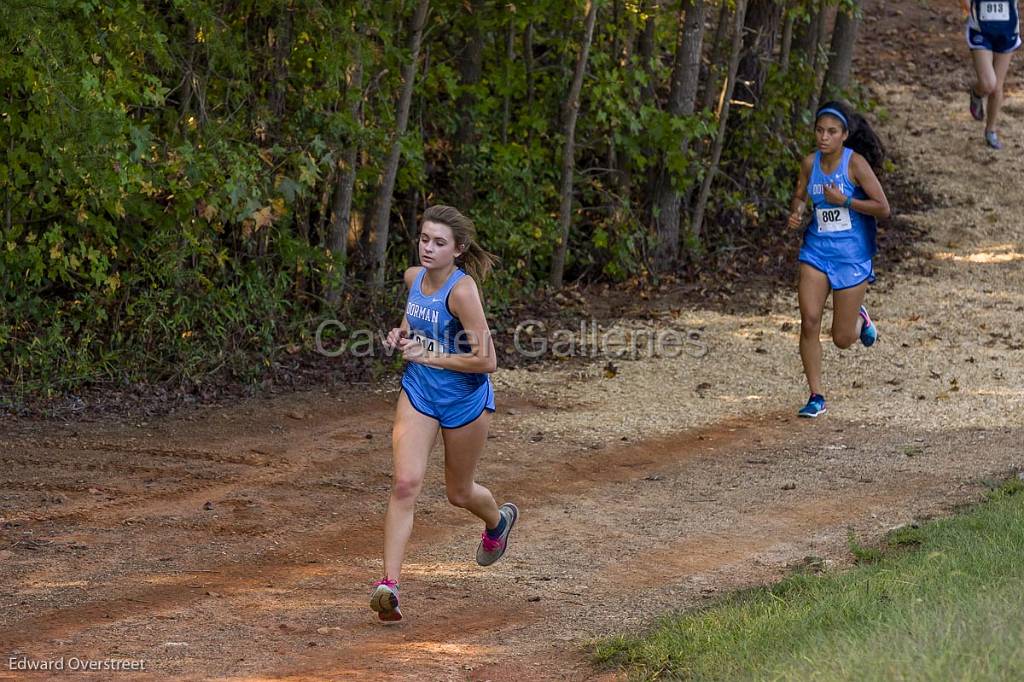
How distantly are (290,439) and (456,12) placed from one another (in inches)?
191

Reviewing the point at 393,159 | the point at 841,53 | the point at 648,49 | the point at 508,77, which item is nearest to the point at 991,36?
the point at 841,53

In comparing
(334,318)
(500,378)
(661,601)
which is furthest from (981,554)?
(334,318)

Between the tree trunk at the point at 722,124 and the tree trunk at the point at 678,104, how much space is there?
0.26 m

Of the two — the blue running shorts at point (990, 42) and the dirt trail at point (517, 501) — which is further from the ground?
the blue running shorts at point (990, 42)

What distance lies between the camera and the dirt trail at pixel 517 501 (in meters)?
5.69

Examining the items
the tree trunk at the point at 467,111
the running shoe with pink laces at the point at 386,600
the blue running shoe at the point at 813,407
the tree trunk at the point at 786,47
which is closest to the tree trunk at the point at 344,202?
the tree trunk at the point at 467,111

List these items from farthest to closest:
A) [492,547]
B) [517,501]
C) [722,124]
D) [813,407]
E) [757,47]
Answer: [757,47] → [722,124] → [813,407] → [517,501] → [492,547]

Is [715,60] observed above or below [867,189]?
above

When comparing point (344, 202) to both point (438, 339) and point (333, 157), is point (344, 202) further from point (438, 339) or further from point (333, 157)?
point (438, 339)

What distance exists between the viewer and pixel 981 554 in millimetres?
5824

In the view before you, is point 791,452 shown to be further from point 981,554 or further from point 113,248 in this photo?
point 113,248

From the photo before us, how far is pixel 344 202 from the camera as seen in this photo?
11.5 metres

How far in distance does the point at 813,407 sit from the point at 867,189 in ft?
5.54

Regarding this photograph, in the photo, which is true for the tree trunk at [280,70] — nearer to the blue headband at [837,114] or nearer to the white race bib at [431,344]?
the blue headband at [837,114]
